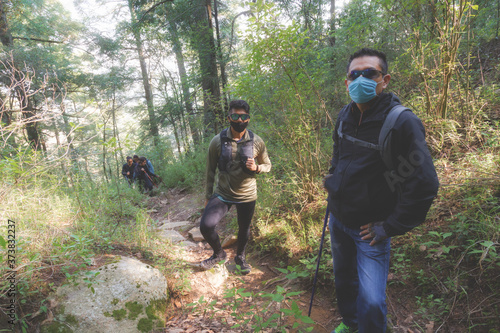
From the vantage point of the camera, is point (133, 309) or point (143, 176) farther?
point (143, 176)

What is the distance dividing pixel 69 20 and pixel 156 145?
846 cm

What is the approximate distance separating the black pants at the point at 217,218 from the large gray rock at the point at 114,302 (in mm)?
795

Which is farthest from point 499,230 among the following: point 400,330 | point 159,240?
point 159,240

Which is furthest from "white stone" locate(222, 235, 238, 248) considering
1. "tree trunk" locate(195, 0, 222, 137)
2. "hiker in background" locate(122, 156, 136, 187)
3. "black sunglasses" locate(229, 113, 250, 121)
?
"hiker in background" locate(122, 156, 136, 187)

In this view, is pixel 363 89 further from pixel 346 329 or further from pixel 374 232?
pixel 346 329

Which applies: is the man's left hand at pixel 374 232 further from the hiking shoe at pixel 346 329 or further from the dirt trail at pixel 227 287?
the dirt trail at pixel 227 287

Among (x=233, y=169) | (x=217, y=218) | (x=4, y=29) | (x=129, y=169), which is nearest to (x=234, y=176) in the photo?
(x=233, y=169)

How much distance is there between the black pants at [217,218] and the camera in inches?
120

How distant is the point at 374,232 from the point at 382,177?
399 mm

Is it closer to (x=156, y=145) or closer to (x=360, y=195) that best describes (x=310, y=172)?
(x=360, y=195)

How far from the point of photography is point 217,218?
3078 millimetres

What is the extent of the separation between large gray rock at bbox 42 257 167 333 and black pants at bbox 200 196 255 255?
79 centimetres

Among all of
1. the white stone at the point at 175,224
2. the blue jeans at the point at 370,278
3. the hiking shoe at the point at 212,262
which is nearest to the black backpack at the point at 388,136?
the blue jeans at the point at 370,278

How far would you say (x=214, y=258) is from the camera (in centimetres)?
344
